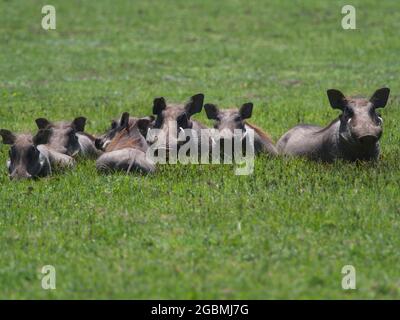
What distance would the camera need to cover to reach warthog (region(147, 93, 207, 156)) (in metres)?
14.3

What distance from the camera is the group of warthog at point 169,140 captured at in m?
13.4

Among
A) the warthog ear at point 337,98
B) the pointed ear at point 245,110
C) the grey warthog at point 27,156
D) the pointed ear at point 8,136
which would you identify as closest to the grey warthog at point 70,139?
the grey warthog at point 27,156

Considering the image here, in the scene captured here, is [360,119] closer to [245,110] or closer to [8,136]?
[245,110]

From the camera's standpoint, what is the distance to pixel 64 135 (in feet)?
50.0

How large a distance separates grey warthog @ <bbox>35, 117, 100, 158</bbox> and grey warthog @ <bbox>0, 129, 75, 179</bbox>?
1.02m

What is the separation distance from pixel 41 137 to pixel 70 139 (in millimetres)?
1445

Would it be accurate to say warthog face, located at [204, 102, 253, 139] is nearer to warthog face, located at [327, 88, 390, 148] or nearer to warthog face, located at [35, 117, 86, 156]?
warthog face, located at [327, 88, 390, 148]

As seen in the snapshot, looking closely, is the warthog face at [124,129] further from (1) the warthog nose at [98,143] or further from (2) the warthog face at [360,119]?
(2) the warthog face at [360,119]

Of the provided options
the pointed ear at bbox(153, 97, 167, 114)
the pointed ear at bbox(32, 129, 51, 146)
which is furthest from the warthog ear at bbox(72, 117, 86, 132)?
the pointed ear at bbox(32, 129, 51, 146)

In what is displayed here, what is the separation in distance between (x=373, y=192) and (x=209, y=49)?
19152mm

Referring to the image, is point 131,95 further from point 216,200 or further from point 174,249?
point 174,249

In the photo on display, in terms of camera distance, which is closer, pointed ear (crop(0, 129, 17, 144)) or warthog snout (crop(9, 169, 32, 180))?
warthog snout (crop(9, 169, 32, 180))

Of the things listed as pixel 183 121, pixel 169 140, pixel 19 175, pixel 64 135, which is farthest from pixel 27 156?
pixel 183 121

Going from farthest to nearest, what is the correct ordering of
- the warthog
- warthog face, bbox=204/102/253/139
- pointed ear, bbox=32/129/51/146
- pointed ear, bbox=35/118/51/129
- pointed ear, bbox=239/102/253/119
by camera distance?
pointed ear, bbox=35/118/51/129 < pointed ear, bbox=239/102/253/119 < warthog face, bbox=204/102/253/139 < the warthog < pointed ear, bbox=32/129/51/146
